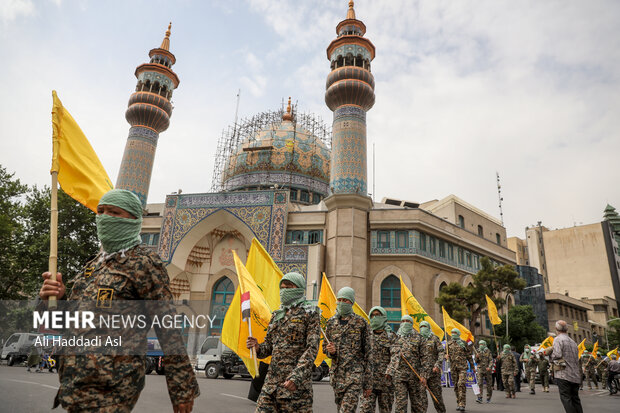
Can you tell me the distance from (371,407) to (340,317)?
112cm

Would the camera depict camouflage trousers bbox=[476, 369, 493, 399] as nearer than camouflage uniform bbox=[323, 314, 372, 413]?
No

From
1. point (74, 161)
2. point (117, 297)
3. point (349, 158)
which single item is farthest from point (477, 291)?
point (117, 297)

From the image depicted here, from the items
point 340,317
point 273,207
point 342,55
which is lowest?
point 340,317

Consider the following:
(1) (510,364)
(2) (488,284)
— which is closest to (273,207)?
(2) (488,284)

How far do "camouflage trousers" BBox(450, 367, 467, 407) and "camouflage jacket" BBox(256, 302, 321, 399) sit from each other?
587cm

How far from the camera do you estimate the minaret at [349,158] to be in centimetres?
2230

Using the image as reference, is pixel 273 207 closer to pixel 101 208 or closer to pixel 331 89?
pixel 331 89

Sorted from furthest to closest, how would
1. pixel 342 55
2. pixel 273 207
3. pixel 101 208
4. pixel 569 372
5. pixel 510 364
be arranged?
1. pixel 342 55
2. pixel 273 207
3. pixel 510 364
4. pixel 569 372
5. pixel 101 208

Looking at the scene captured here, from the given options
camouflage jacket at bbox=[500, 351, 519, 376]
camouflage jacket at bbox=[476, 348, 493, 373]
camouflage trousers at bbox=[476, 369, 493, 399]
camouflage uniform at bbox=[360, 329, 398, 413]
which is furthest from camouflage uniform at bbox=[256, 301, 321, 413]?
camouflage jacket at bbox=[500, 351, 519, 376]

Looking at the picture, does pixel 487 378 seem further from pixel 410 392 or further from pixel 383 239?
pixel 383 239

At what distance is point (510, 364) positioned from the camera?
496 inches

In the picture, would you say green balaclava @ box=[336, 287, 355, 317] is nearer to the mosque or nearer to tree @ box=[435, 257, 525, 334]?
the mosque

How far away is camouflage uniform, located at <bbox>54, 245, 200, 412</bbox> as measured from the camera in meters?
2.20

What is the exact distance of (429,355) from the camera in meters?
7.03
